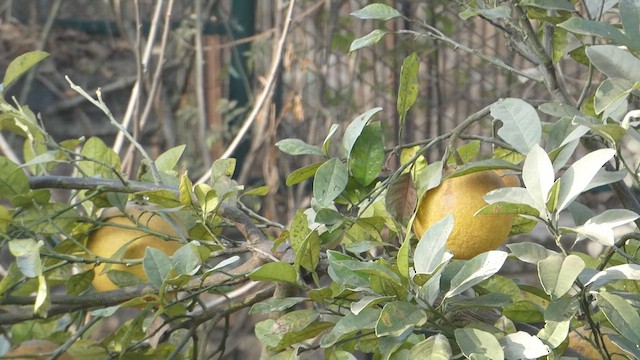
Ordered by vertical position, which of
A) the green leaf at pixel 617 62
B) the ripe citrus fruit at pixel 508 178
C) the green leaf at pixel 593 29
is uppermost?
the green leaf at pixel 593 29

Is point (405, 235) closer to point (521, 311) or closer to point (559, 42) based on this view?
point (521, 311)

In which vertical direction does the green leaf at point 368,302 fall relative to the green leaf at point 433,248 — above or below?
below

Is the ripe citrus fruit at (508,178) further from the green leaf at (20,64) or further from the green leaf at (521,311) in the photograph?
the green leaf at (20,64)

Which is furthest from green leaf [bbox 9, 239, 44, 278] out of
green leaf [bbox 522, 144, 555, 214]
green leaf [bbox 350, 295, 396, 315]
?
green leaf [bbox 522, 144, 555, 214]

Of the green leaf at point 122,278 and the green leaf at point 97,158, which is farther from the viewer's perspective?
the green leaf at point 97,158

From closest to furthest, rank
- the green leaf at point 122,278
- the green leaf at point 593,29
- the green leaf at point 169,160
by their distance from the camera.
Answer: the green leaf at point 593,29 < the green leaf at point 122,278 < the green leaf at point 169,160

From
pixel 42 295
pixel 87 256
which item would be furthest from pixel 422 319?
pixel 87 256

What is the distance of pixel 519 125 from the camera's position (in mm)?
765

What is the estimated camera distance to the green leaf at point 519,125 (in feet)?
2.48

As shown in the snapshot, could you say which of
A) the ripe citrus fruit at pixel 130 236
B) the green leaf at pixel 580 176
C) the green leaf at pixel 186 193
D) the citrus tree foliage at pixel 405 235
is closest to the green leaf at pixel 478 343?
the citrus tree foliage at pixel 405 235

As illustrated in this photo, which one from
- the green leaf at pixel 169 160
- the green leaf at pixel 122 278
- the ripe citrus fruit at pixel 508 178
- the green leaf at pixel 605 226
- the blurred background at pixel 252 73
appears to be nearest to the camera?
the green leaf at pixel 605 226

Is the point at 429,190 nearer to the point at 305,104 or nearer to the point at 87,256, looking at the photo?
the point at 87,256

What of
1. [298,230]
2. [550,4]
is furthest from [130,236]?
[550,4]

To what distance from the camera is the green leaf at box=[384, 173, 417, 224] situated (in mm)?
818
